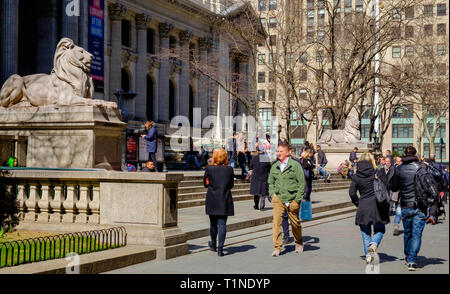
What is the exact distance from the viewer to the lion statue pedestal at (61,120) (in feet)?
42.3

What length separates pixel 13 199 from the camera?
11742 millimetres

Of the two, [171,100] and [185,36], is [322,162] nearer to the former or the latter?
[171,100]

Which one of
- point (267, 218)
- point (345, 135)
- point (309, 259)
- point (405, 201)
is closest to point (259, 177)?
point (267, 218)

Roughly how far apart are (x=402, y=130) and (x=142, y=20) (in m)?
47.1

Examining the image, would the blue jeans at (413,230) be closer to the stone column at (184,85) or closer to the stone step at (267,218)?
the stone step at (267,218)

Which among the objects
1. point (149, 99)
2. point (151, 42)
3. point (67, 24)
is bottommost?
point (149, 99)

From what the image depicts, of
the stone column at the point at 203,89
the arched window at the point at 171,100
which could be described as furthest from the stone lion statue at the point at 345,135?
the stone column at the point at 203,89

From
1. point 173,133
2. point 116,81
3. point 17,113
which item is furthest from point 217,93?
point 17,113

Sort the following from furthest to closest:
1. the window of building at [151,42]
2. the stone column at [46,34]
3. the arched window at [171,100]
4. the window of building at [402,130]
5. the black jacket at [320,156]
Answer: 1. the window of building at [402,130]
2. the arched window at [171,100]
3. the window of building at [151,42]
4. the stone column at [46,34]
5. the black jacket at [320,156]

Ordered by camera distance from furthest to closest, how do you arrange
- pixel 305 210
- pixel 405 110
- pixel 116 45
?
pixel 405 110 → pixel 116 45 → pixel 305 210

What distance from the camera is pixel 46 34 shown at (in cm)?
4019

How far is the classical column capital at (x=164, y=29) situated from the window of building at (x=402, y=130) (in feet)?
140

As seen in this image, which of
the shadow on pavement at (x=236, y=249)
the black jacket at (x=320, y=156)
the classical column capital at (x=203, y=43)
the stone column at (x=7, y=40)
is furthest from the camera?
the classical column capital at (x=203, y=43)

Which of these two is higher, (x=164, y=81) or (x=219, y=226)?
(x=164, y=81)
